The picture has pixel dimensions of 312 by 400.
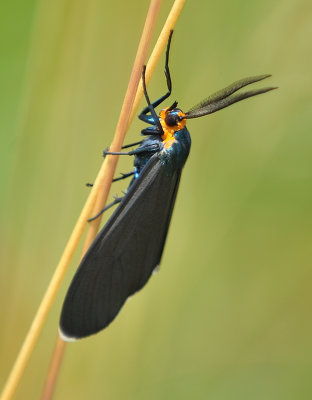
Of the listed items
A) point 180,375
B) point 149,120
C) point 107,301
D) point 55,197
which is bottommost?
point 180,375

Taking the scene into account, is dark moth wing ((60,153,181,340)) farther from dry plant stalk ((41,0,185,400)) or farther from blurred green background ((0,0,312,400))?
blurred green background ((0,0,312,400))

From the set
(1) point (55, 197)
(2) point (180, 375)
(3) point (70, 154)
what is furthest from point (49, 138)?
(2) point (180, 375)

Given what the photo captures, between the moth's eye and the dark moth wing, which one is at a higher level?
the moth's eye

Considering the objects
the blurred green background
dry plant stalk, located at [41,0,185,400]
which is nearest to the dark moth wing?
dry plant stalk, located at [41,0,185,400]

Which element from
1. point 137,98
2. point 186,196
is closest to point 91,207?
point 137,98

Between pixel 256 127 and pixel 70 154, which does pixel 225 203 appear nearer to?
pixel 256 127

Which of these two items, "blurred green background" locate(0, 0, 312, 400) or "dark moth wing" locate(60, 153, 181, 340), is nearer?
"dark moth wing" locate(60, 153, 181, 340)

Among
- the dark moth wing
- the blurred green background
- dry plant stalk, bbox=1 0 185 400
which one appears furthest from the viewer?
the blurred green background
